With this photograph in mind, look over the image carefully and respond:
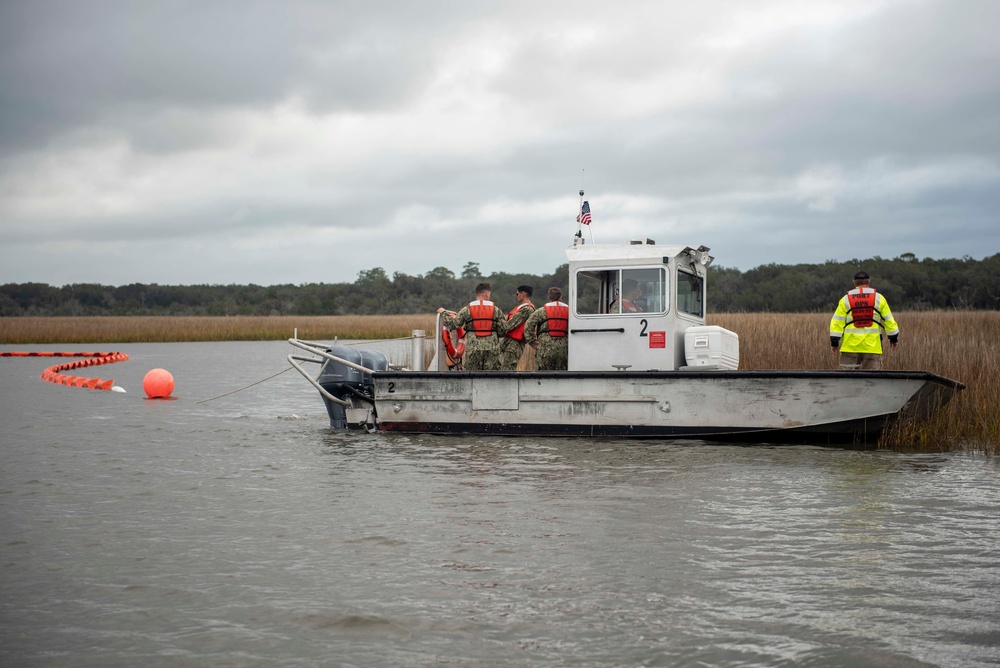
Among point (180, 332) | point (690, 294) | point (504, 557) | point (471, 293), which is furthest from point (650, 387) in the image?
point (471, 293)

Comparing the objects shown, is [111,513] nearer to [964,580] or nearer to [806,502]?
[806,502]

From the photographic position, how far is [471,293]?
220ft

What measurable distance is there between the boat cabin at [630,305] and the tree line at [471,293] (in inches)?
57.3

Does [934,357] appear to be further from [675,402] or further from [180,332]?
[180,332]

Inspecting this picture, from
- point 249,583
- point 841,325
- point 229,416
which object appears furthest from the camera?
point 229,416

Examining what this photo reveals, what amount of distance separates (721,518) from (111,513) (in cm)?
463

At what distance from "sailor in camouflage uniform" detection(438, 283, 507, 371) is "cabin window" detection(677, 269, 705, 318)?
7.35 feet

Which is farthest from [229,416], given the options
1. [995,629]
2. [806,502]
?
[995,629]

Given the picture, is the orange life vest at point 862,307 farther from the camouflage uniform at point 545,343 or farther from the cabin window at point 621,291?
the camouflage uniform at point 545,343

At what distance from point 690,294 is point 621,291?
0.94 meters

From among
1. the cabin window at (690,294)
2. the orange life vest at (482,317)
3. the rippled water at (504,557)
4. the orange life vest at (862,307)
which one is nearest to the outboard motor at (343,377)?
the orange life vest at (482,317)

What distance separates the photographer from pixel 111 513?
739cm

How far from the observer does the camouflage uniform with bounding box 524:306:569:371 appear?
1145 cm

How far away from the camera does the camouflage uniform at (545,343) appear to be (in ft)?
37.6
